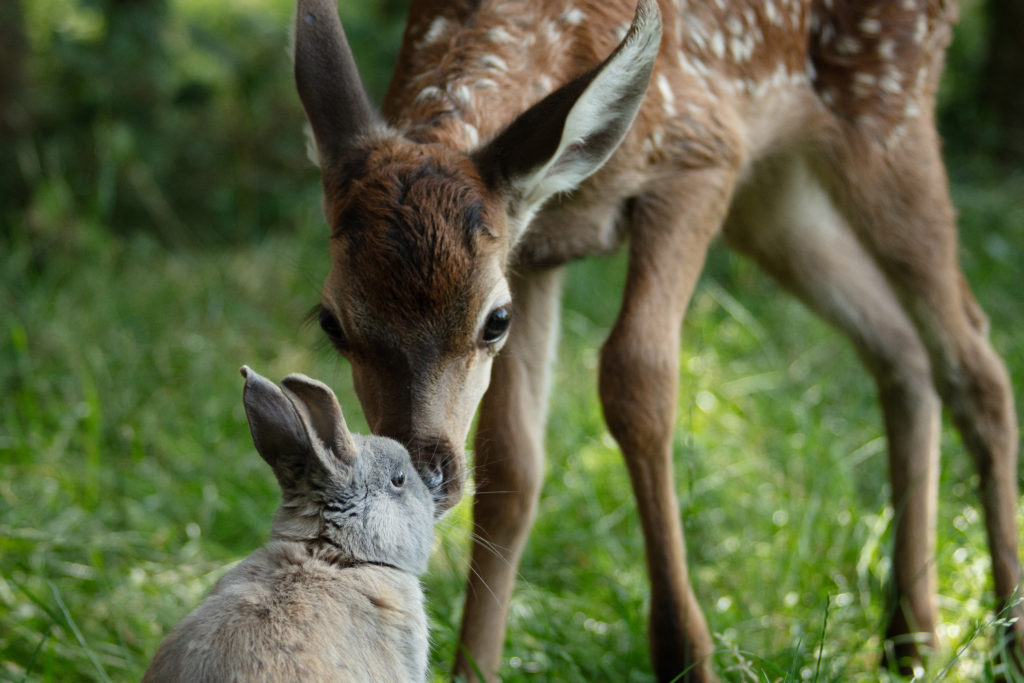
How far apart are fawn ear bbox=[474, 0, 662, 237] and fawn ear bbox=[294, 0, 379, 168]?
37cm

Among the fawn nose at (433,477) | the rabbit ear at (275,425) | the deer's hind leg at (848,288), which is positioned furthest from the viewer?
the deer's hind leg at (848,288)

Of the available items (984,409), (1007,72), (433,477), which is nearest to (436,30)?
(433,477)

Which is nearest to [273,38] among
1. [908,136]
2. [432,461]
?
[908,136]

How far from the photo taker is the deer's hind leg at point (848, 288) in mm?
3982

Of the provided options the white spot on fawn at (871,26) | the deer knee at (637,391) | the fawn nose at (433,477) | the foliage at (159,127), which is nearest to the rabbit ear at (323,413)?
the fawn nose at (433,477)

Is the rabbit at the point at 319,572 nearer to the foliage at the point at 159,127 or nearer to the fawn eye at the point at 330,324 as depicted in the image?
the fawn eye at the point at 330,324

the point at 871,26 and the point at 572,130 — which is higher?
the point at 572,130

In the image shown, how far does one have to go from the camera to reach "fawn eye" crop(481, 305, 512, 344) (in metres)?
2.75

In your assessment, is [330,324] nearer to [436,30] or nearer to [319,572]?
[319,572]

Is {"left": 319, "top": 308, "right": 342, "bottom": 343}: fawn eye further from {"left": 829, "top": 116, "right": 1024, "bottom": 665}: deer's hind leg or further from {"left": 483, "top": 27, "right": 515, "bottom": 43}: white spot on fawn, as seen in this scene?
{"left": 829, "top": 116, "right": 1024, "bottom": 665}: deer's hind leg

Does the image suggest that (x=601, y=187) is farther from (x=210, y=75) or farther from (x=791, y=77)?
(x=210, y=75)

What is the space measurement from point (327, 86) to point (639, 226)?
0.96m

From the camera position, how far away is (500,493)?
3.42 meters

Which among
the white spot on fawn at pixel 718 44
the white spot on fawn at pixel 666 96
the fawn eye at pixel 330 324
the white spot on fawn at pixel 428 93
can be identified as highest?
the white spot on fawn at pixel 428 93
